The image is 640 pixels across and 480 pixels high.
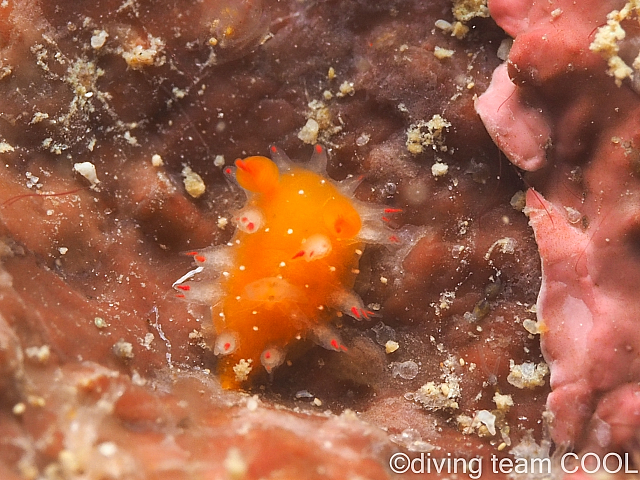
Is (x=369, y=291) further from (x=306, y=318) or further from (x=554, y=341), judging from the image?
(x=554, y=341)

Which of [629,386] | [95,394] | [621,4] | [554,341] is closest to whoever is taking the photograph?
[95,394]

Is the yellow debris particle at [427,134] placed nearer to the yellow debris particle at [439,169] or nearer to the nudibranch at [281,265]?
the yellow debris particle at [439,169]

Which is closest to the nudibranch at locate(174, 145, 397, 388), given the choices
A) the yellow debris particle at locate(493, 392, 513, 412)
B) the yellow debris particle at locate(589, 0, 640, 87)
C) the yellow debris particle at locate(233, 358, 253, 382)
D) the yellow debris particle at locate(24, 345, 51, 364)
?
the yellow debris particle at locate(233, 358, 253, 382)

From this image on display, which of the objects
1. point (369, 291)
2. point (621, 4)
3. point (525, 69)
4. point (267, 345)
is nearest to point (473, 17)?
point (525, 69)

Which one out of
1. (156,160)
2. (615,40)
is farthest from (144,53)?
(615,40)

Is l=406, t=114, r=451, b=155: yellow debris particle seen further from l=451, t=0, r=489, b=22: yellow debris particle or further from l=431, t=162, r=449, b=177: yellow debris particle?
l=451, t=0, r=489, b=22: yellow debris particle

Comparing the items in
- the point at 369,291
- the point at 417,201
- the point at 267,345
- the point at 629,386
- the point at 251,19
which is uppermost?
the point at 251,19

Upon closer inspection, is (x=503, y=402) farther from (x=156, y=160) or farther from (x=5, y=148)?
(x=5, y=148)

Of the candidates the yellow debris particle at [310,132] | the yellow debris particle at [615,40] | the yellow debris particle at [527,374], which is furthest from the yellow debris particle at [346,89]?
the yellow debris particle at [527,374]
